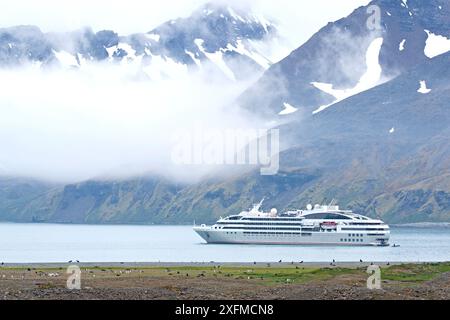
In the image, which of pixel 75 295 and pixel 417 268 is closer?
pixel 75 295

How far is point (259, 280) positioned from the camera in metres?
96.8

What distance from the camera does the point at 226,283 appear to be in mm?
91250

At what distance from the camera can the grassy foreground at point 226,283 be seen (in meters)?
68.8

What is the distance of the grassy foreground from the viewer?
2707 inches
